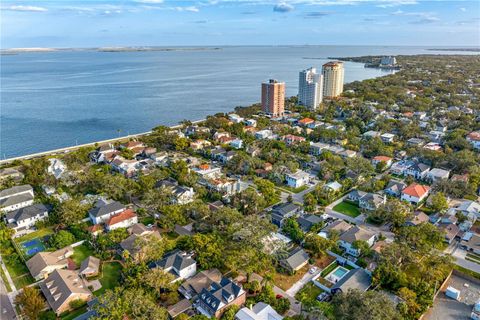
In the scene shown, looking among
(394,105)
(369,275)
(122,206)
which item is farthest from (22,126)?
(394,105)

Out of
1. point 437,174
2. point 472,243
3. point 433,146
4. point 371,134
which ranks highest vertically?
point 371,134

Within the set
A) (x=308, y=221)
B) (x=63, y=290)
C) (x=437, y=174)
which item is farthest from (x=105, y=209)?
A: (x=437, y=174)

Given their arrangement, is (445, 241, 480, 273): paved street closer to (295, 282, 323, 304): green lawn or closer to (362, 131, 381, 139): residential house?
(295, 282, 323, 304): green lawn

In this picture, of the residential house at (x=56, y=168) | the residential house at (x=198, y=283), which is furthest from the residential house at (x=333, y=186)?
the residential house at (x=56, y=168)

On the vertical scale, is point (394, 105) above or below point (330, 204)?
above

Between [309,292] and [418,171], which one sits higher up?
[418,171]

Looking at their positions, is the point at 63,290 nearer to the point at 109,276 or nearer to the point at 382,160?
the point at 109,276

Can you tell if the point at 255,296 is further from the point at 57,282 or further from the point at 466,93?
the point at 466,93
